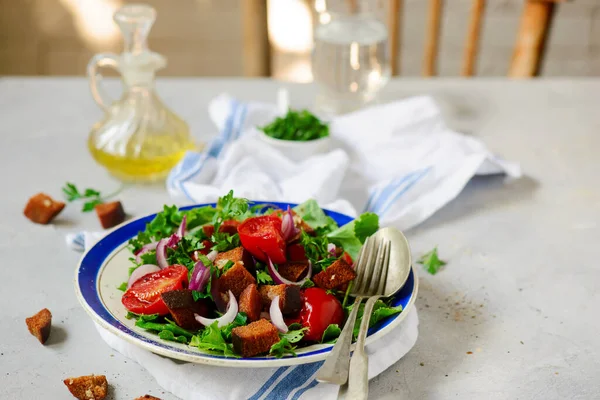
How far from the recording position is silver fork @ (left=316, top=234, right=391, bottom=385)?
2.40 feet

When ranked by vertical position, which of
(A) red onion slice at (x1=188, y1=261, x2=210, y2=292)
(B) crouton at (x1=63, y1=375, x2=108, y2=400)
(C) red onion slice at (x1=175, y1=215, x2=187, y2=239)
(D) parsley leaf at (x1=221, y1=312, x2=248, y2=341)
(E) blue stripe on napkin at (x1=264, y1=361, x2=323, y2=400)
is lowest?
(E) blue stripe on napkin at (x1=264, y1=361, x2=323, y2=400)

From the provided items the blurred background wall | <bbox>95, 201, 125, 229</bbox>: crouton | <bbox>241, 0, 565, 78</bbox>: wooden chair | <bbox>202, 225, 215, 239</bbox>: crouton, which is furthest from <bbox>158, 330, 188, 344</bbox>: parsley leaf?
the blurred background wall

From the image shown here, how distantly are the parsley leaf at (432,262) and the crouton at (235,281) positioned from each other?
13.7 inches

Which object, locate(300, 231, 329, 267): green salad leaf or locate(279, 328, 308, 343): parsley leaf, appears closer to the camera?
locate(279, 328, 308, 343): parsley leaf

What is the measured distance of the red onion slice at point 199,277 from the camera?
85cm

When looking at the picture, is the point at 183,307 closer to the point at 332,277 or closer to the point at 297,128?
the point at 332,277

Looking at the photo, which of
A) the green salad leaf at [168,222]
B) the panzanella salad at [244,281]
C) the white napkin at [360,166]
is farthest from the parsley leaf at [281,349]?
the white napkin at [360,166]

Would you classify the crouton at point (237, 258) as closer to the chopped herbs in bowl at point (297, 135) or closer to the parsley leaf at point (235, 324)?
the parsley leaf at point (235, 324)

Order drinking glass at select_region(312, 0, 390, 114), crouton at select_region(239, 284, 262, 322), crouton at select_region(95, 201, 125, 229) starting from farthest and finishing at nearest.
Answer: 1. drinking glass at select_region(312, 0, 390, 114)
2. crouton at select_region(95, 201, 125, 229)
3. crouton at select_region(239, 284, 262, 322)

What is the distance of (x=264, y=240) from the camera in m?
0.90

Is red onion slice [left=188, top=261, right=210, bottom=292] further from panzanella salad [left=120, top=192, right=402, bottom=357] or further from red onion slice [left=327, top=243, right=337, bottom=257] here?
red onion slice [left=327, top=243, right=337, bottom=257]

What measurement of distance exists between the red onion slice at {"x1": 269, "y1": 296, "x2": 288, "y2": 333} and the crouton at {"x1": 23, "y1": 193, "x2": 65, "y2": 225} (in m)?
0.54

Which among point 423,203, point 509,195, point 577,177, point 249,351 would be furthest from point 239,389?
point 577,177

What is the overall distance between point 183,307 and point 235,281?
75 millimetres
